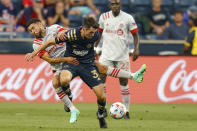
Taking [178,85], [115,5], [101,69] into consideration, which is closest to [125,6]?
[178,85]

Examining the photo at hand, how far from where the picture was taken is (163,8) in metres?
20.6

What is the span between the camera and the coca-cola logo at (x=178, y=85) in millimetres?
17344

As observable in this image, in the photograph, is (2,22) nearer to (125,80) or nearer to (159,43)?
(159,43)

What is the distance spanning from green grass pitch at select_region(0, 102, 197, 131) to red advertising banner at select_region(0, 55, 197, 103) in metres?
0.72

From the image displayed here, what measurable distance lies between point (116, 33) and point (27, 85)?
16.0ft

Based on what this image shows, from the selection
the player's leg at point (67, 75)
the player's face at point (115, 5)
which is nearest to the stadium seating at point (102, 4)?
the player's face at point (115, 5)

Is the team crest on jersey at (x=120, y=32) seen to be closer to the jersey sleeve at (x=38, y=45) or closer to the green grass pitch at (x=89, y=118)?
the green grass pitch at (x=89, y=118)

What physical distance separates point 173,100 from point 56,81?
600cm

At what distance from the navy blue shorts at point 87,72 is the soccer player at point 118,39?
2.40 meters

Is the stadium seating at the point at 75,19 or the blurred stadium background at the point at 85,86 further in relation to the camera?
the stadium seating at the point at 75,19

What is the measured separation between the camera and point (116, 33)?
43.0 ft

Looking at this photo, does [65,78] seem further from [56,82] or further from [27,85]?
[27,85]

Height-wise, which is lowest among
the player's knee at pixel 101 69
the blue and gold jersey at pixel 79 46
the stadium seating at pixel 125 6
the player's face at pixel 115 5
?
the stadium seating at pixel 125 6

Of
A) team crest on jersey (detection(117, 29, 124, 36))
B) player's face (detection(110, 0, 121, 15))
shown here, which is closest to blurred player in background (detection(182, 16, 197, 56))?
team crest on jersey (detection(117, 29, 124, 36))
